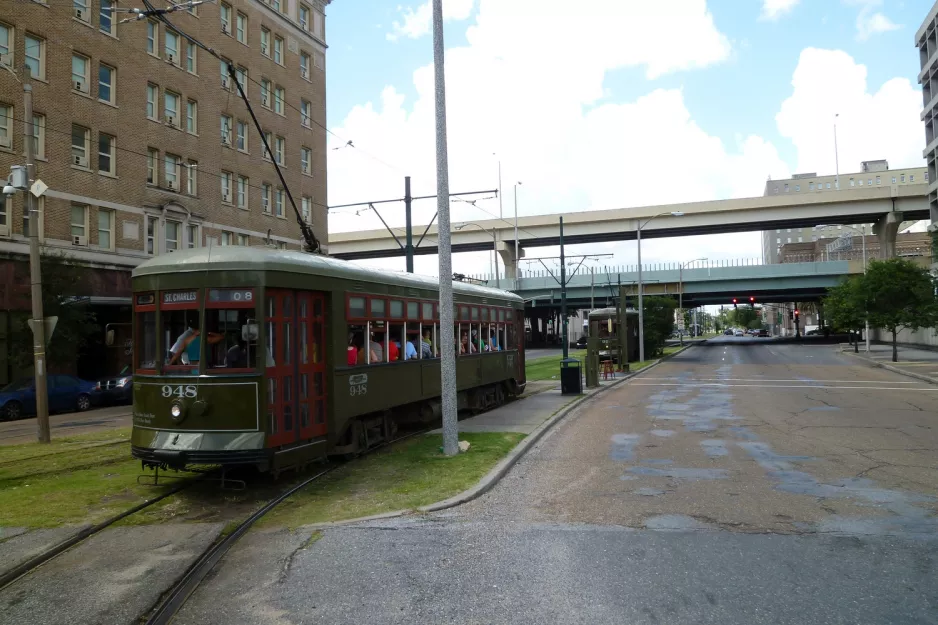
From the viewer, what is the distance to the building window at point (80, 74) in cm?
2728

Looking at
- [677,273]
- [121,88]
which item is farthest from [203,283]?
[677,273]

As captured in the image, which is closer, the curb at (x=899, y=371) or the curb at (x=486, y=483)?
the curb at (x=486, y=483)

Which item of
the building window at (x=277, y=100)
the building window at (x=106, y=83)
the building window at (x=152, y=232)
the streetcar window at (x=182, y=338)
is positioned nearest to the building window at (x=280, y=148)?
the building window at (x=277, y=100)

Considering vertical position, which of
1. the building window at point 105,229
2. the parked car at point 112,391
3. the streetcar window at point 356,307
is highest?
the building window at point 105,229

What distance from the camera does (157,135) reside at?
30.8 metres

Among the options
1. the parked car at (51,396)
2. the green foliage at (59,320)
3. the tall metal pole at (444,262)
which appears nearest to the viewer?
the tall metal pole at (444,262)

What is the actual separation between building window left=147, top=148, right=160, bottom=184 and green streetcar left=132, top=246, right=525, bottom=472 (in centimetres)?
2303

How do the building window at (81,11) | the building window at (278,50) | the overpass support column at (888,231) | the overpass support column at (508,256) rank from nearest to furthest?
the building window at (81,11) → the building window at (278,50) → the overpass support column at (888,231) → the overpass support column at (508,256)

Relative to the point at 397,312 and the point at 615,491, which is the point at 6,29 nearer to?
the point at 397,312

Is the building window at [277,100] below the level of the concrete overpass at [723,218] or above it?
above

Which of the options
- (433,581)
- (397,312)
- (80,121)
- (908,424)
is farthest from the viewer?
(80,121)

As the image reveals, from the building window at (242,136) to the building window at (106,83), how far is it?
739 cm

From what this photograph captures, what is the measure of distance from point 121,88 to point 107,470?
23.2 m

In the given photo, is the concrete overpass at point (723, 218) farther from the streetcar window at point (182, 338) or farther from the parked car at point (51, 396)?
the streetcar window at point (182, 338)
